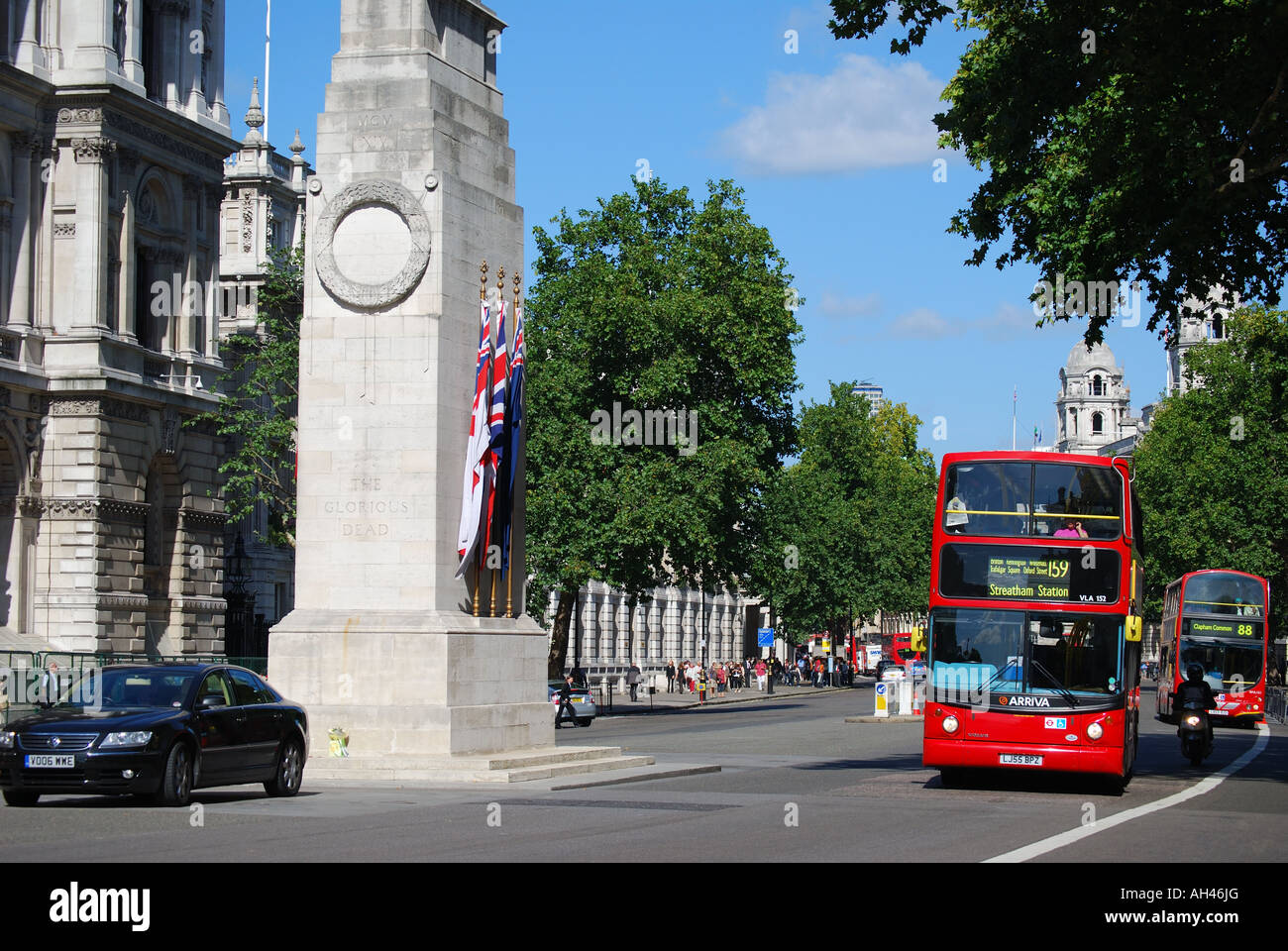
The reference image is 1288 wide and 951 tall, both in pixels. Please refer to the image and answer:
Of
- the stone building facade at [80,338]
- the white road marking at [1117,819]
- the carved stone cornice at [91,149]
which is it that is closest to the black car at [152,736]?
the white road marking at [1117,819]

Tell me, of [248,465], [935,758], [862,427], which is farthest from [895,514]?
[935,758]

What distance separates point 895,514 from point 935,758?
3245 inches

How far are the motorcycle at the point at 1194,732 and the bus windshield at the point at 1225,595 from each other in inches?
805

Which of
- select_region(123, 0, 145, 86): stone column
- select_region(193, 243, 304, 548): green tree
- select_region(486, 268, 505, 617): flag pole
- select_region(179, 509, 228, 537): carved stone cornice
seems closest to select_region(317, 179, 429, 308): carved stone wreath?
select_region(486, 268, 505, 617): flag pole

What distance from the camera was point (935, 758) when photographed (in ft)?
74.4

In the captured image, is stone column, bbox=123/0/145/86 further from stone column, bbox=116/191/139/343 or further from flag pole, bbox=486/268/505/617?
flag pole, bbox=486/268/505/617

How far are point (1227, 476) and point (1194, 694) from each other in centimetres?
5488

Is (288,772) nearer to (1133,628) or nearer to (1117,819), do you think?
(1117,819)

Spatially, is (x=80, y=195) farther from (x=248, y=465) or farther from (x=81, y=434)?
(x=248, y=465)

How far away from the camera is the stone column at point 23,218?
4750 centimetres

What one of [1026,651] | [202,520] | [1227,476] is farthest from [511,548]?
[1227,476]

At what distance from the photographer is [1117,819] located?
18.5 meters

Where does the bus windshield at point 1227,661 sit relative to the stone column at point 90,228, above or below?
below

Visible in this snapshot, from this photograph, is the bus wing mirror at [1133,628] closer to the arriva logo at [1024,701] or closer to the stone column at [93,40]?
the arriva logo at [1024,701]
